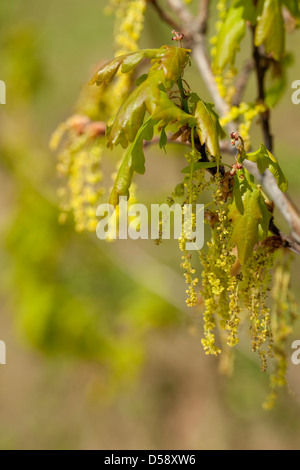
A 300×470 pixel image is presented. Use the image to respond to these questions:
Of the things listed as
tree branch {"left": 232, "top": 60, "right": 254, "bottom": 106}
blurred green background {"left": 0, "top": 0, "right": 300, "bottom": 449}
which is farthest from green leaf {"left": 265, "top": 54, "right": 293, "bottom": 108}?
blurred green background {"left": 0, "top": 0, "right": 300, "bottom": 449}

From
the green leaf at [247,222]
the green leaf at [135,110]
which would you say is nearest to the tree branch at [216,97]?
the green leaf at [247,222]

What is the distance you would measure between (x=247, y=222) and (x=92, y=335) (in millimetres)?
2399

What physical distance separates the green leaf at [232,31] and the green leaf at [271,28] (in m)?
0.03

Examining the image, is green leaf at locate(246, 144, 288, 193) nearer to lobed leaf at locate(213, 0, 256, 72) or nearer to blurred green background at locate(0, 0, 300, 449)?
lobed leaf at locate(213, 0, 256, 72)

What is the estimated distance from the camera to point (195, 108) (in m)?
0.66

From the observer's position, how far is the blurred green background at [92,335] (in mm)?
2834

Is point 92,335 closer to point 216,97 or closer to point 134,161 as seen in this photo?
point 216,97

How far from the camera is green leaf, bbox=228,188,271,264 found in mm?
694

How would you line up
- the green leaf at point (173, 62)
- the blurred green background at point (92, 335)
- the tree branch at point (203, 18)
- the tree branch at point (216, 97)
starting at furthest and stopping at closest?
the blurred green background at point (92, 335) → the tree branch at point (203, 18) → the tree branch at point (216, 97) → the green leaf at point (173, 62)

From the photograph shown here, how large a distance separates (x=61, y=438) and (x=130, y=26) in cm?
325

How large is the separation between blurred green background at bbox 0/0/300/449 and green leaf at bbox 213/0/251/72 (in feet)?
3.97

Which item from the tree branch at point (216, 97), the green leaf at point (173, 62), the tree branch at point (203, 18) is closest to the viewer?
the green leaf at point (173, 62)

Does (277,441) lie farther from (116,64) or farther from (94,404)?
(116,64)

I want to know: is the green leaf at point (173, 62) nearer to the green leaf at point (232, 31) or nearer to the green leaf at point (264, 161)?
the green leaf at point (264, 161)
